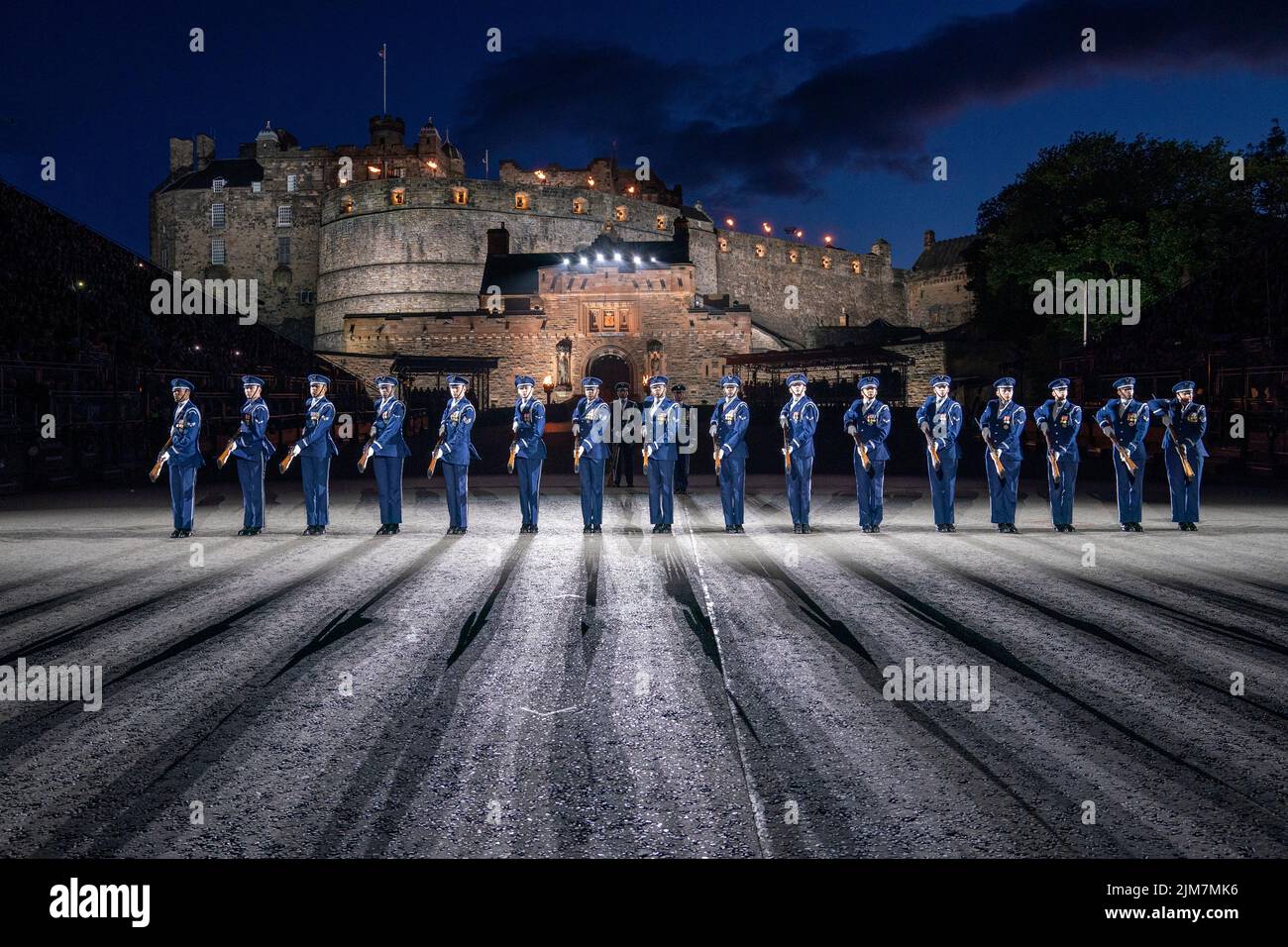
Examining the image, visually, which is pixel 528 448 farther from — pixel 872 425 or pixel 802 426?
pixel 872 425

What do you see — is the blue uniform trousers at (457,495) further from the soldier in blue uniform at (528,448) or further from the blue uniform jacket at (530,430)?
the blue uniform jacket at (530,430)

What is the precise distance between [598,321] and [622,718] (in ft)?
145

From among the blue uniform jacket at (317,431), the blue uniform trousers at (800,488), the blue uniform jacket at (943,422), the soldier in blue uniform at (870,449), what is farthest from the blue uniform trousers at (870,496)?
the blue uniform jacket at (317,431)

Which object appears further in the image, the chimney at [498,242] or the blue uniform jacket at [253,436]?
the chimney at [498,242]

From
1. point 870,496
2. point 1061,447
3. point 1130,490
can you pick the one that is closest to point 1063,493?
point 1061,447

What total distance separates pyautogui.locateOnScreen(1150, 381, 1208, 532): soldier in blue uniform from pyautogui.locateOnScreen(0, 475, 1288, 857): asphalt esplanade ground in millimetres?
2498

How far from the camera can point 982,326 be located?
150 feet

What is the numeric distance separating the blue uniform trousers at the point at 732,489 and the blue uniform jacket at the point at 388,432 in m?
4.36

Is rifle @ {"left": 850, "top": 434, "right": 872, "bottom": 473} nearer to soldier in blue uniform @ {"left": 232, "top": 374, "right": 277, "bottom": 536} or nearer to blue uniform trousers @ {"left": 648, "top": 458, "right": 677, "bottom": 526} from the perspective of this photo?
blue uniform trousers @ {"left": 648, "top": 458, "right": 677, "bottom": 526}

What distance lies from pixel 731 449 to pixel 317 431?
5697mm

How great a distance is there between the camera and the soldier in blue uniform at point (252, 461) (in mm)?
11203

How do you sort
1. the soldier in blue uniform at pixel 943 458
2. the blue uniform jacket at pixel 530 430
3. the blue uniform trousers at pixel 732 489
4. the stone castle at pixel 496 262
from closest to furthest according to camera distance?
1. the soldier in blue uniform at pixel 943 458
2. the blue uniform trousers at pixel 732 489
3. the blue uniform jacket at pixel 530 430
4. the stone castle at pixel 496 262
